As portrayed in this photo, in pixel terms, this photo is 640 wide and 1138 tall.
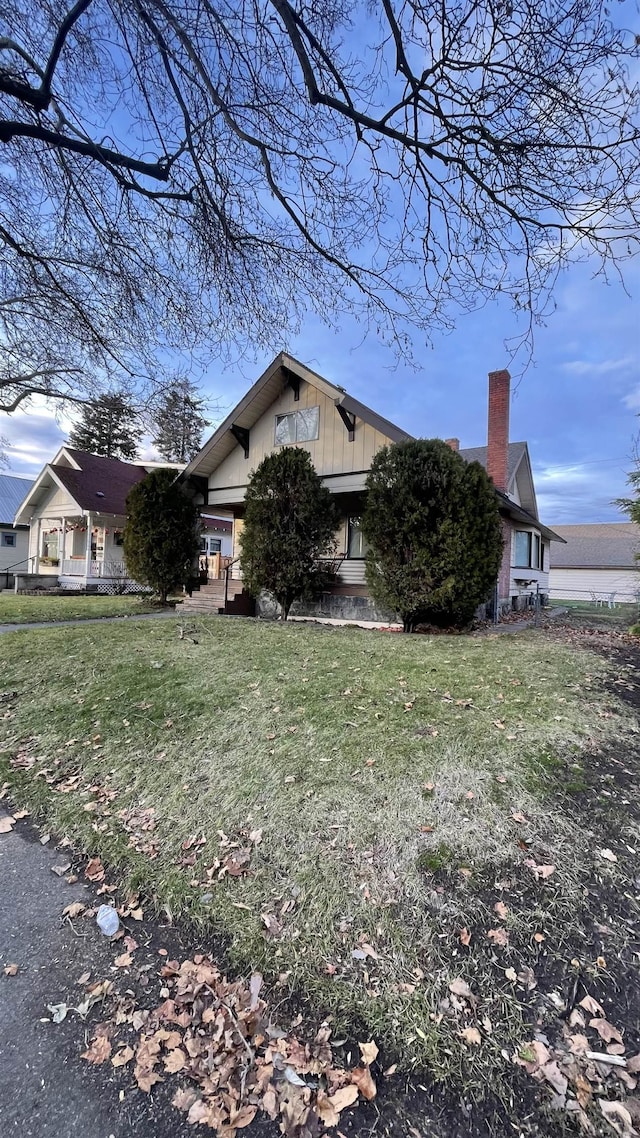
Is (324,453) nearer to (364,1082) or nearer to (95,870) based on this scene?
(95,870)

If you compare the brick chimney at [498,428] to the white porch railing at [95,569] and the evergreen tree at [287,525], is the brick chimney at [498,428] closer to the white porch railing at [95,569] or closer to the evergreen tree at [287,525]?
the evergreen tree at [287,525]

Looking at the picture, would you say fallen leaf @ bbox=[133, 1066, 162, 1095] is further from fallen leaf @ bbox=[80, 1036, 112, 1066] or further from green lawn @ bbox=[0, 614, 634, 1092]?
green lawn @ bbox=[0, 614, 634, 1092]

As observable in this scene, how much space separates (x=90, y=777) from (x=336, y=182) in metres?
5.39

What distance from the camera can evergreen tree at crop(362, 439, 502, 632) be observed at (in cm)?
949

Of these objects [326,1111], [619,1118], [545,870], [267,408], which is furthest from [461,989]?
[267,408]

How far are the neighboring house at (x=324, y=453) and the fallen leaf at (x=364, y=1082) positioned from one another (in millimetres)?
9770

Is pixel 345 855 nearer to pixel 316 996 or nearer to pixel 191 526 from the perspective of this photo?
pixel 316 996

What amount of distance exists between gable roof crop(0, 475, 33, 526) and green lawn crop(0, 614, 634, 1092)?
2574 cm

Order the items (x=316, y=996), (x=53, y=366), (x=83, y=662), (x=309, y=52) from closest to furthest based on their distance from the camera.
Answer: (x=316, y=996)
(x=309, y=52)
(x=83, y=662)
(x=53, y=366)

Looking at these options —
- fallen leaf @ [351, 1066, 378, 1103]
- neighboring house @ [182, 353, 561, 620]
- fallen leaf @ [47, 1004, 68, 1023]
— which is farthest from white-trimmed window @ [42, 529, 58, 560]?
fallen leaf @ [351, 1066, 378, 1103]

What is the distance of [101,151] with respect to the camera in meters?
4.10

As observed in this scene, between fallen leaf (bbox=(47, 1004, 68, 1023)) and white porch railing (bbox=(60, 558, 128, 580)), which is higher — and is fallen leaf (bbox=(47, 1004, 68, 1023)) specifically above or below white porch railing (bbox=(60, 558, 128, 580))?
below

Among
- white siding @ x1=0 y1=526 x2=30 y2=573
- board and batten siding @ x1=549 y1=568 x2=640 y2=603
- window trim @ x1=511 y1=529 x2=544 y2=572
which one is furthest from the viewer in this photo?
board and batten siding @ x1=549 y1=568 x2=640 y2=603

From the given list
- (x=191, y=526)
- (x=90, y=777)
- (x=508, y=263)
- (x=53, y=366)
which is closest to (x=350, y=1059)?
(x=90, y=777)
